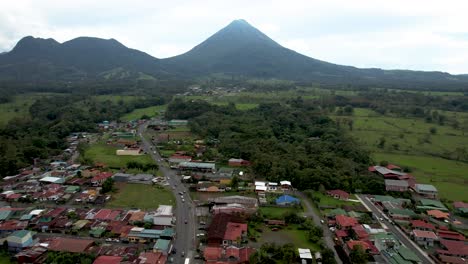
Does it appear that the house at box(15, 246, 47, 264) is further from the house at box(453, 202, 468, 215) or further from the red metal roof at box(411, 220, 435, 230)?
the house at box(453, 202, 468, 215)

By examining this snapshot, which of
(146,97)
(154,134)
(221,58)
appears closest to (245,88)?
(146,97)

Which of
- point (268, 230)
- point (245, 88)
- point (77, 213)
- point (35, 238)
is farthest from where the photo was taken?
point (245, 88)

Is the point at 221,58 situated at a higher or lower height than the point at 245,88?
higher

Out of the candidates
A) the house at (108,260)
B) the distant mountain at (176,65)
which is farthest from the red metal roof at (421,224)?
the distant mountain at (176,65)

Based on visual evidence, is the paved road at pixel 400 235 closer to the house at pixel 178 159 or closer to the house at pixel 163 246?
the house at pixel 163 246

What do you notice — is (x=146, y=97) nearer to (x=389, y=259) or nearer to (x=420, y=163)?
(x=420, y=163)

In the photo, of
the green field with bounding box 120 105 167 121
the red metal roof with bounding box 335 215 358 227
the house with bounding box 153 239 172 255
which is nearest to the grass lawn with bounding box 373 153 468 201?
the red metal roof with bounding box 335 215 358 227

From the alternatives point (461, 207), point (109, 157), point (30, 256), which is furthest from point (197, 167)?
point (461, 207)
